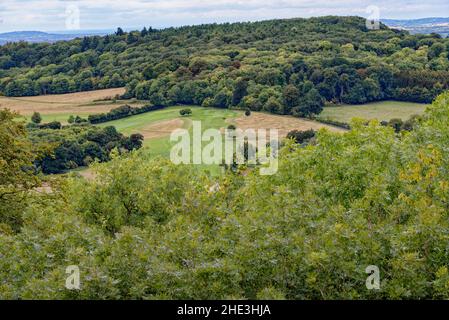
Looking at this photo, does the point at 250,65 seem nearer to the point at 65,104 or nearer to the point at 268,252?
the point at 65,104

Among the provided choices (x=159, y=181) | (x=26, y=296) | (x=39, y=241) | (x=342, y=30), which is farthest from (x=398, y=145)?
(x=342, y=30)

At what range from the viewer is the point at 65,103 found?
4774 inches

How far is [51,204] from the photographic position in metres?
28.1

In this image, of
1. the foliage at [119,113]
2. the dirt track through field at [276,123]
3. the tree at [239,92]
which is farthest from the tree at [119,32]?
the dirt track through field at [276,123]

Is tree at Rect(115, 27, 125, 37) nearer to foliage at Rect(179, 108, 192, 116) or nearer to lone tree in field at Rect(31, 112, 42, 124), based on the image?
foliage at Rect(179, 108, 192, 116)

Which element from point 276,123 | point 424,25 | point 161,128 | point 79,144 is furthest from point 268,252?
point 424,25

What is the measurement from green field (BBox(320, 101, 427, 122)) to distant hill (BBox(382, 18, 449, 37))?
168 feet

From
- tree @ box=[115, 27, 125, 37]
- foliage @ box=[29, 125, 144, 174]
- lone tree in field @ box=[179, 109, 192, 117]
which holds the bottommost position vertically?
foliage @ box=[29, 125, 144, 174]

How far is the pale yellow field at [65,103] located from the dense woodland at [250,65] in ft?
17.8

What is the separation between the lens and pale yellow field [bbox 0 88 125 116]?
366 feet

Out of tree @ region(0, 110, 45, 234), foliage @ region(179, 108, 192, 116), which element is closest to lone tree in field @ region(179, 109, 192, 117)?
foliage @ region(179, 108, 192, 116)

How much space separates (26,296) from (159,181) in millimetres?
16913

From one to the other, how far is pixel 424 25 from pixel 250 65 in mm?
69676
